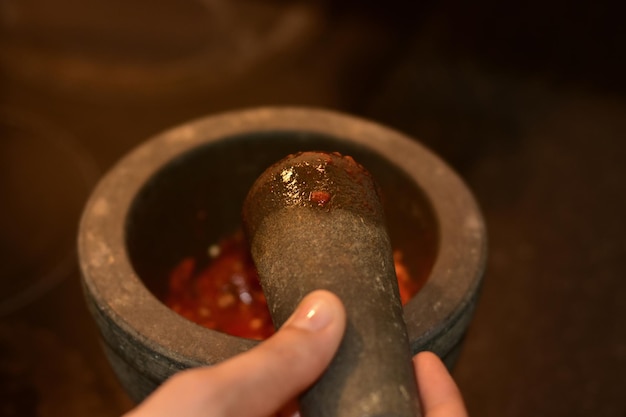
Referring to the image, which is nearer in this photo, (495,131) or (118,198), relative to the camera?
(118,198)

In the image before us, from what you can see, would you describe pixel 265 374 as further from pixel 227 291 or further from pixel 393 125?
pixel 393 125

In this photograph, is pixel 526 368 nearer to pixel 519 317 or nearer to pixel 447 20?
pixel 519 317

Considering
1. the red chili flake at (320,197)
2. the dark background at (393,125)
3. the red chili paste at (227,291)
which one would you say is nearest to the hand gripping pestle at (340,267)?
the red chili flake at (320,197)

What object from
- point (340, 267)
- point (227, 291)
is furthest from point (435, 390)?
point (227, 291)

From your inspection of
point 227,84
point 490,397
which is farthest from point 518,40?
point 490,397

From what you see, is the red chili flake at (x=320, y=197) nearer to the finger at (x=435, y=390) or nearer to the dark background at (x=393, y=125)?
the finger at (x=435, y=390)

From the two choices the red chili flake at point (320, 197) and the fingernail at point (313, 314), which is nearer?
the fingernail at point (313, 314)

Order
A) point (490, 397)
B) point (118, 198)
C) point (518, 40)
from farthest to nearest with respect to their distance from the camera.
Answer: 1. point (518, 40)
2. point (490, 397)
3. point (118, 198)

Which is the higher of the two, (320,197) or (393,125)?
(320,197)
